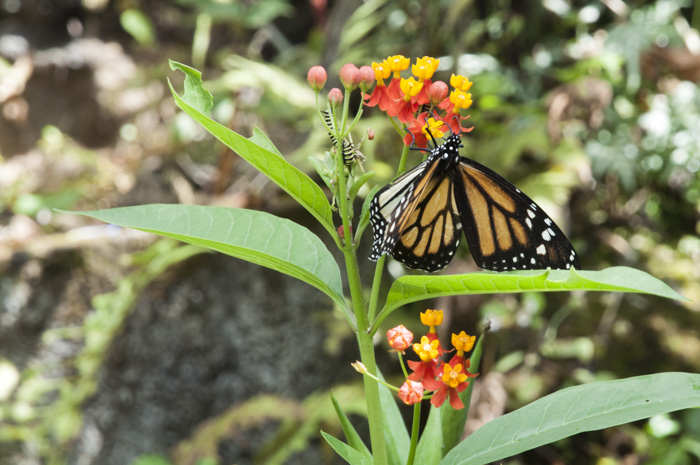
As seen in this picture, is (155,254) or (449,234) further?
(155,254)

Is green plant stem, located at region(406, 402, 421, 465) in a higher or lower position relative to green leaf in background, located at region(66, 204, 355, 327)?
lower

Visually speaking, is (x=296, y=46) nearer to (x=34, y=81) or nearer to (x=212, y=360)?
(x=34, y=81)

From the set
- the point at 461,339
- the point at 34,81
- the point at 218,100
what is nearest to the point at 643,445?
the point at 461,339

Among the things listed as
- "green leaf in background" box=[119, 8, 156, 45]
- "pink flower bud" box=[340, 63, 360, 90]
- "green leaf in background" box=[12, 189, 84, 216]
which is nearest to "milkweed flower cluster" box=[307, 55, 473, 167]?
"pink flower bud" box=[340, 63, 360, 90]

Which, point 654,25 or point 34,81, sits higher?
point 34,81

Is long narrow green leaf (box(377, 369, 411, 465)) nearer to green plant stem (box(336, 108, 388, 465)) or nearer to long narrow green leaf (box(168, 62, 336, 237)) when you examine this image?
green plant stem (box(336, 108, 388, 465))

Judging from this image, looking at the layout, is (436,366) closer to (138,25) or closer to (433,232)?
(433,232)
